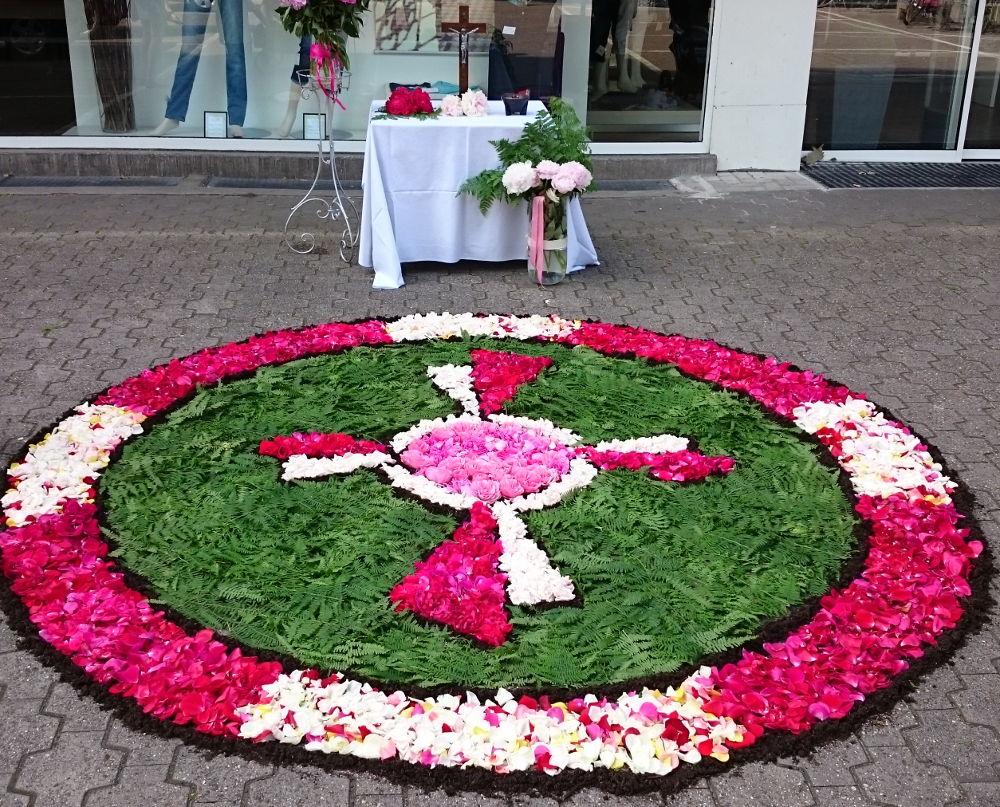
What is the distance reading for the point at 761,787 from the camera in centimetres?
311

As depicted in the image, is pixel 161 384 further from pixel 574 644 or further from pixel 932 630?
pixel 932 630

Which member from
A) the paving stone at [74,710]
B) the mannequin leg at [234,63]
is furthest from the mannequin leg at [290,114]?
the paving stone at [74,710]

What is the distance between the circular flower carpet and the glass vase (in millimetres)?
1386

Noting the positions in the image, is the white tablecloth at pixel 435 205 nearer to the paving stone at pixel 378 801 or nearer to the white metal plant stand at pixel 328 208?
the white metal plant stand at pixel 328 208

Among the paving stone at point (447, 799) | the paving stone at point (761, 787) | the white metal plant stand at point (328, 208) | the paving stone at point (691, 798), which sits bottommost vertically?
the paving stone at point (447, 799)

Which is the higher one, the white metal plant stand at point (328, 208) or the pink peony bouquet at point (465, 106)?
the pink peony bouquet at point (465, 106)

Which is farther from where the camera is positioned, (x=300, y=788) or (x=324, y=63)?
(x=324, y=63)

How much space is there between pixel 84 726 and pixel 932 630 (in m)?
2.76

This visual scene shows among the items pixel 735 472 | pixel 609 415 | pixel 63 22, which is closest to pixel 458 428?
pixel 609 415

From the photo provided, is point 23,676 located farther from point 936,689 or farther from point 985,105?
point 985,105

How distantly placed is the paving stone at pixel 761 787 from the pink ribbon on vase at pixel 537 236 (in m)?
4.49

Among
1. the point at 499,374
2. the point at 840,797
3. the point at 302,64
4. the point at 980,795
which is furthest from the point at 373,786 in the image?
the point at 302,64

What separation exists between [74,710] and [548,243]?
456 cm

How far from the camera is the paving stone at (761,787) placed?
306 centimetres
